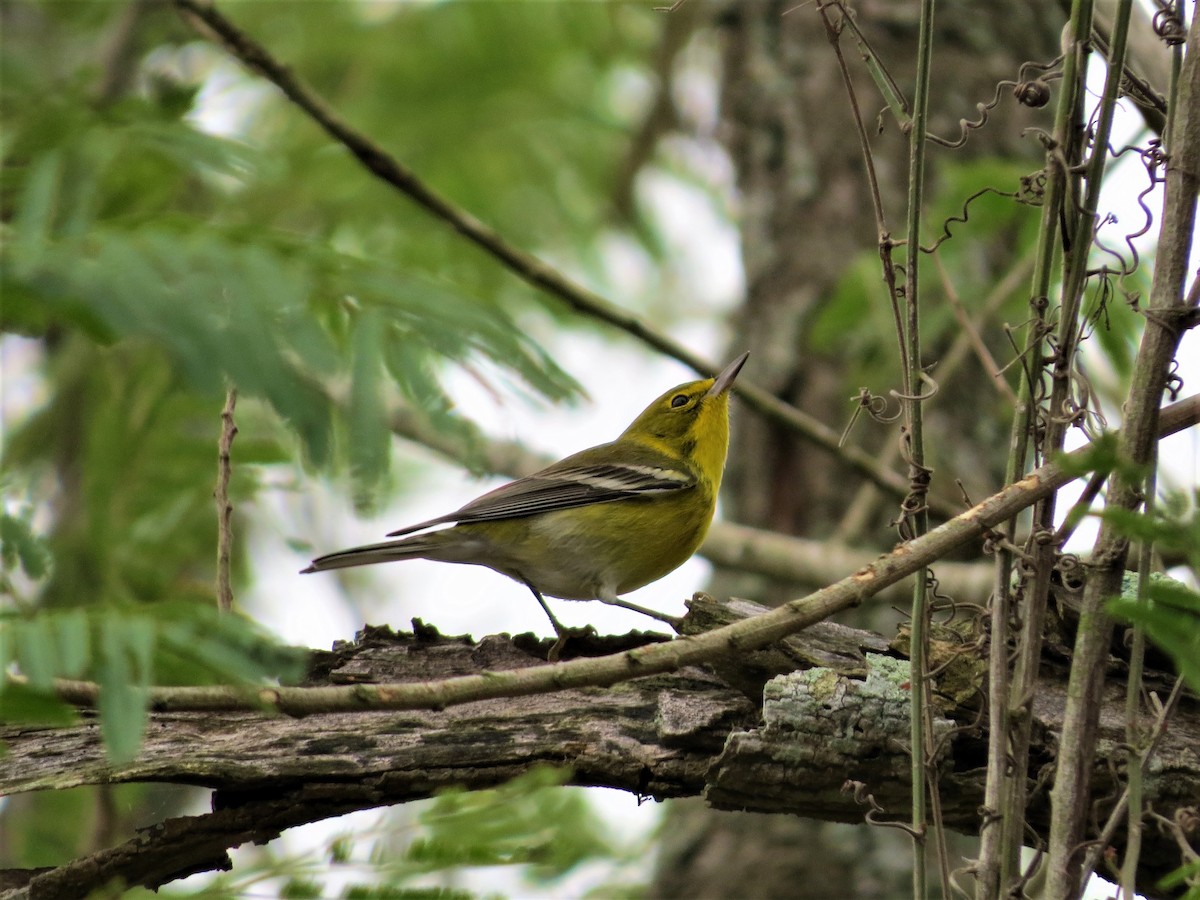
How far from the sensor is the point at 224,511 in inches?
143

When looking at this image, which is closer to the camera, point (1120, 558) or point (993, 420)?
point (1120, 558)

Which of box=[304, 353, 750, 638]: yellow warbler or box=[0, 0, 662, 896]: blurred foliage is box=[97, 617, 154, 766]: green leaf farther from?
box=[304, 353, 750, 638]: yellow warbler

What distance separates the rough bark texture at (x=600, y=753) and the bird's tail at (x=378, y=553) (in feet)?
4.46

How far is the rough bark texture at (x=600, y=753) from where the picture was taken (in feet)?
10.5

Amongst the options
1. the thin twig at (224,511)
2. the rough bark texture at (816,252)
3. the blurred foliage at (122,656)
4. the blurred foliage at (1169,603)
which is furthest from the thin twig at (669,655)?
the rough bark texture at (816,252)

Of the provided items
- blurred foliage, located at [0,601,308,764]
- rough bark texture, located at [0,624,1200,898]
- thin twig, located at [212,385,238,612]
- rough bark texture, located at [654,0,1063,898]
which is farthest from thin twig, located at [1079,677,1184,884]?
rough bark texture, located at [654,0,1063,898]

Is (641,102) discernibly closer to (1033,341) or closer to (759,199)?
(759,199)

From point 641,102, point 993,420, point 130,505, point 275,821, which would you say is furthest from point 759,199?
point 275,821

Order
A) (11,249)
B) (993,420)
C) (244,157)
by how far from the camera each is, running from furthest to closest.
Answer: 1. (993,420)
2. (244,157)
3. (11,249)

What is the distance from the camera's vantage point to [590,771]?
11.2 ft

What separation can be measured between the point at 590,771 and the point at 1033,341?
5.46 ft

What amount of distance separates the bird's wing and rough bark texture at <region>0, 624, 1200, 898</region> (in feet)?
7.57

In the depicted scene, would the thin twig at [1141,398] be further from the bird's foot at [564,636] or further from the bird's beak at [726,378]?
the bird's beak at [726,378]

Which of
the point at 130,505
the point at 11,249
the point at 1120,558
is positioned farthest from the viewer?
the point at 130,505
